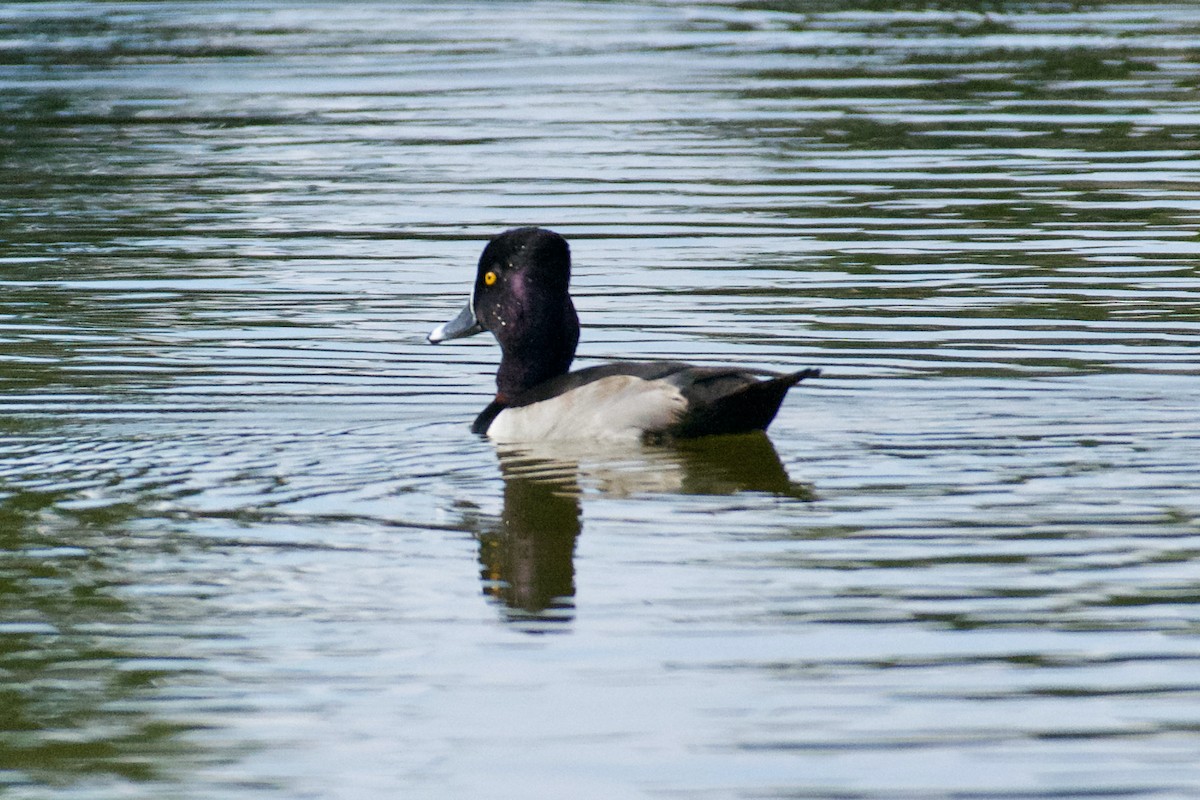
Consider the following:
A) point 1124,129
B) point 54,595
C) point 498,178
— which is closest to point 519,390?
point 54,595

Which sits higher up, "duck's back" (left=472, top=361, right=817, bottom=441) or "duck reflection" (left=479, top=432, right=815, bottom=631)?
"duck's back" (left=472, top=361, right=817, bottom=441)

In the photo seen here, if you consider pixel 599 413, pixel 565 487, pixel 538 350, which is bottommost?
pixel 565 487

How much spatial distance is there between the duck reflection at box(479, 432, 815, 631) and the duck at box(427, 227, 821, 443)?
0.11m

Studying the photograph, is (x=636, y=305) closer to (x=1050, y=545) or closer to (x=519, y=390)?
(x=519, y=390)

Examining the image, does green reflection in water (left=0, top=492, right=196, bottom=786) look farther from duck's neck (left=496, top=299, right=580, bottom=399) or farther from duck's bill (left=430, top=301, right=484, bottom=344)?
duck's bill (left=430, top=301, right=484, bottom=344)

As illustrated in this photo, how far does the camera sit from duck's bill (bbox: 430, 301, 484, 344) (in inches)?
411

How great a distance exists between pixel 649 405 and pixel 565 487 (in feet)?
2.02

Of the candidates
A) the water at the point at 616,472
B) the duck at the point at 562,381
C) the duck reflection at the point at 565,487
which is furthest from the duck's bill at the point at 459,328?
the duck reflection at the point at 565,487

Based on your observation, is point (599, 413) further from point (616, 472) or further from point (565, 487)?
point (565, 487)

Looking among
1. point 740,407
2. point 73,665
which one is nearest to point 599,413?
point 740,407

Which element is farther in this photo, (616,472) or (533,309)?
(533,309)

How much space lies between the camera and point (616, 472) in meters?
8.73

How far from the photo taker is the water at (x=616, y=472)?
5781 mm

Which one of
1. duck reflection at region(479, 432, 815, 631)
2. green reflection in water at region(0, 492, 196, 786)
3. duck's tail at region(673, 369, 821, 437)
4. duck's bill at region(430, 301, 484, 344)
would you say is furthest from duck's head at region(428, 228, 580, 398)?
green reflection in water at region(0, 492, 196, 786)
